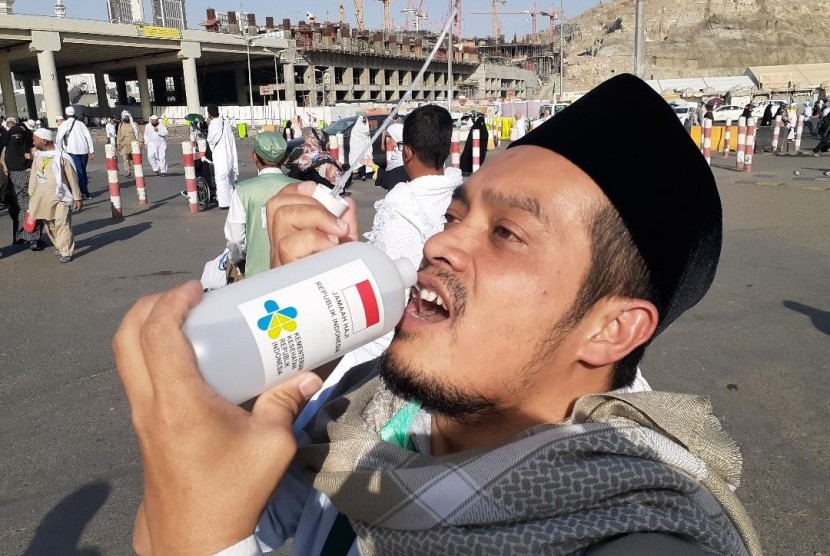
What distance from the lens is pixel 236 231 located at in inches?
200

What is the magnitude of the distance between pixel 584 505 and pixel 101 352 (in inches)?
206

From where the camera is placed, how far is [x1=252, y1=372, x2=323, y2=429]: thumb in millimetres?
1104

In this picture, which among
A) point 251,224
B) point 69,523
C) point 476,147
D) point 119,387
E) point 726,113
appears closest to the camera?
point 69,523

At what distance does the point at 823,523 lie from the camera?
9.97 feet

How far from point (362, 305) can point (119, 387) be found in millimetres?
3970

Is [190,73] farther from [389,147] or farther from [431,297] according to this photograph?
[431,297]

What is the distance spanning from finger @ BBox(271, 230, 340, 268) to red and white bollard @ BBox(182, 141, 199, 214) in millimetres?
11286

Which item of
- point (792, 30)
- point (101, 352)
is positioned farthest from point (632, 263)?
point (792, 30)

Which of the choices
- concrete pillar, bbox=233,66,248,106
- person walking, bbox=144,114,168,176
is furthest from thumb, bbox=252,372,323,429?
concrete pillar, bbox=233,66,248,106

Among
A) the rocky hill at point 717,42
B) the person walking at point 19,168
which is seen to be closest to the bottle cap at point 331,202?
the person walking at point 19,168

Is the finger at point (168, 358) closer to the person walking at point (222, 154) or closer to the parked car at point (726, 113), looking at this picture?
the person walking at point (222, 154)

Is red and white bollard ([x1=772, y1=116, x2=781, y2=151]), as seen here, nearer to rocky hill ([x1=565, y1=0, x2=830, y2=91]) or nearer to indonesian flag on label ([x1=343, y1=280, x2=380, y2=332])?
indonesian flag on label ([x1=343, y1=280, x2=380, y2=332])

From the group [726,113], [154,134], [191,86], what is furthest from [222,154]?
[191,86]

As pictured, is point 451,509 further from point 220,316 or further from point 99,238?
point 99,238
